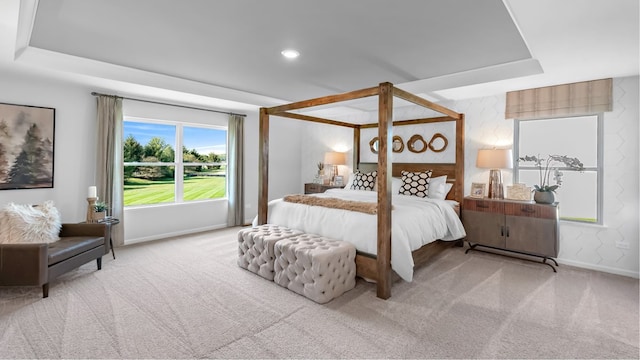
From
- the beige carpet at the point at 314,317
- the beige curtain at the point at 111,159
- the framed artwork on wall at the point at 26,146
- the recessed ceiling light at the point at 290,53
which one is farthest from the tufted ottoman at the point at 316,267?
the framed artwork on wall at the point at 26,146

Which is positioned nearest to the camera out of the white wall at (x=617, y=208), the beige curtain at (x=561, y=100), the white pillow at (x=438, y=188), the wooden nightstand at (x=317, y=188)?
Answer: the white wall at (x=617, y=208)

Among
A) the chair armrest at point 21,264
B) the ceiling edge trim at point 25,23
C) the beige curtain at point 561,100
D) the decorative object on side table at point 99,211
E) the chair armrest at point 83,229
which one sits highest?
the ceiling edge trim at point 25,23

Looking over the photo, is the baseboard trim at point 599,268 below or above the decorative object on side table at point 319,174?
below

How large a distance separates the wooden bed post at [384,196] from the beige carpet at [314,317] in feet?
0.76

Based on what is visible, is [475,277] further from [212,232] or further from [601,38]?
[212,232]

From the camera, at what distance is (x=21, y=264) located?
110 inches

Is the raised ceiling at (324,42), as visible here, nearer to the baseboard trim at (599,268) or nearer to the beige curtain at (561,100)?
the beige curtain at (561,100)

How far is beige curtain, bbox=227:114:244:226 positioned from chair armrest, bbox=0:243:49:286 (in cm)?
339

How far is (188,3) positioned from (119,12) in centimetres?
61

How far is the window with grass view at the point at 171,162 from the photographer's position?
5121mm

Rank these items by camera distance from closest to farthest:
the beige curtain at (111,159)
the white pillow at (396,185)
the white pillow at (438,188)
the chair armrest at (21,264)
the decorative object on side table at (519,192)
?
the chair armrest at (21,264), the decorative object on side table at (519,192), the beige curtain at (111,159), the white pillow at (438,188), the white pillow at (396,185)

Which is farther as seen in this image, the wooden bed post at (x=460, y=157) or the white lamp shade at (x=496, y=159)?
the wooden bed post at (x=460, y=157)

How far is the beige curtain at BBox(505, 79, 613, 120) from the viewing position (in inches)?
147

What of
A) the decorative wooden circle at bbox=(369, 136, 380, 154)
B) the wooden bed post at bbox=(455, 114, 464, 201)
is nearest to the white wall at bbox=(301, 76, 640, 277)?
the wooden bed post at bbox=(455, 114, 464, 201)
